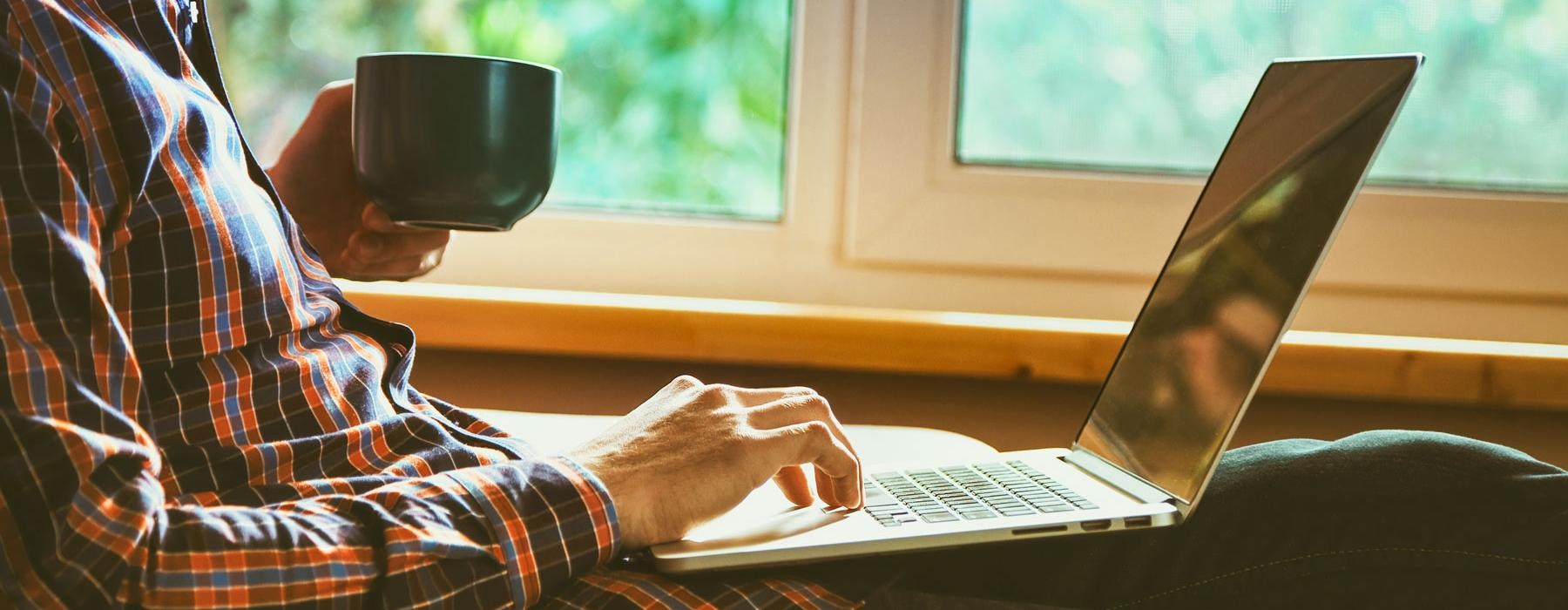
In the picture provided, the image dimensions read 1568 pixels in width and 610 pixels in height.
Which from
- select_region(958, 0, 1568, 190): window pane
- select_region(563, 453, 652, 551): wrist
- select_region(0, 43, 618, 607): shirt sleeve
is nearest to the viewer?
select_region(0, 43, 618, 607): shirt sleeve

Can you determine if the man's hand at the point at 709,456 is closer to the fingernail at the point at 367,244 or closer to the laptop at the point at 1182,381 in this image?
the laptop at the point at 1182,381

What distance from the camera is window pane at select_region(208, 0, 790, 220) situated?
1.27m

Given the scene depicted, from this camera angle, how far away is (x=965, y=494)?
2.17 feet

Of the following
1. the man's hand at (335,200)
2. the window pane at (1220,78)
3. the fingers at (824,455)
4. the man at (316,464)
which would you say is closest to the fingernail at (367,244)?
the man's hand at (335,200)

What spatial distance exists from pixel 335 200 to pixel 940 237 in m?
0.62

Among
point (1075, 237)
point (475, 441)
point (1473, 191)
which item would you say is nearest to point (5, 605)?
point (475, 441)

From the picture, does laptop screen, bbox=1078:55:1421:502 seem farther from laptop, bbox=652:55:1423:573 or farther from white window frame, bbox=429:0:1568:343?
white window frame, bbox=429:0:1568:343

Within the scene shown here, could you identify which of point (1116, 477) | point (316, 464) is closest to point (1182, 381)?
point (1116, 477)

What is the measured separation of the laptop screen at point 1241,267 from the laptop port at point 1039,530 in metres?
0.09

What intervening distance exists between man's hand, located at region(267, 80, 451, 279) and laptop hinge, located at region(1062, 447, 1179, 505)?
0.46 metres

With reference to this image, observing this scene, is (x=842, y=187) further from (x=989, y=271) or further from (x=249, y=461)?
(x=249, y=461)

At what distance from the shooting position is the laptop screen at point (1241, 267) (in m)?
0.61

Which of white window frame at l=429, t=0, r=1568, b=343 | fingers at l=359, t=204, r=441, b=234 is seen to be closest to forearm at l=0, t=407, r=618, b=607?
fingers at l=359, t=204, r=441, b=234

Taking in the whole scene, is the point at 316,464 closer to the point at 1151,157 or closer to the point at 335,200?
the point at 335,200
